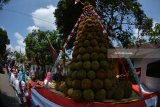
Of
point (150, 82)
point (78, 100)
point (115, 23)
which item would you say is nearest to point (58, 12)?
point (115, 23)

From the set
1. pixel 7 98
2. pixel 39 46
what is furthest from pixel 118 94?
pixel 39 46

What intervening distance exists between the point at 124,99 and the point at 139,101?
0.33 m

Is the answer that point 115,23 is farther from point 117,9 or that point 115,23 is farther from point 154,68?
point 154,68

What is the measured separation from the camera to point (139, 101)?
17.1ft

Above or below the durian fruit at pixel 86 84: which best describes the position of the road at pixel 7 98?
below

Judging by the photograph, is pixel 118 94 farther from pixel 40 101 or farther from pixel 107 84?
pixel 40 101

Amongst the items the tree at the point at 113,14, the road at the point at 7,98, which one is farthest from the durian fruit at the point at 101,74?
the tree at the point at 113,14

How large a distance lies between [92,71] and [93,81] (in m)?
0.17

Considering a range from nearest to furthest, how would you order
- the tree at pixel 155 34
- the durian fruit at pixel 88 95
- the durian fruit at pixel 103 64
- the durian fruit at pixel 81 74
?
the durian fruit at pixel 88 95, the durian fruit at pixel 81 74, the durian fruit at pixel 103 64, the tree at pixel 155 34

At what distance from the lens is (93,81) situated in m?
5.38

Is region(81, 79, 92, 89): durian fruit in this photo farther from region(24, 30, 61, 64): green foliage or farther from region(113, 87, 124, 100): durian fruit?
region(24, 30, 61, 64): green foliage

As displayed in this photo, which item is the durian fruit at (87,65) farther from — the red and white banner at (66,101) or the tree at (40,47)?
the tree at (40,47)

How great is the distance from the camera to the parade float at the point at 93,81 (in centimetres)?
523

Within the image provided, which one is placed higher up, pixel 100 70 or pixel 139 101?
pixel 100 70
